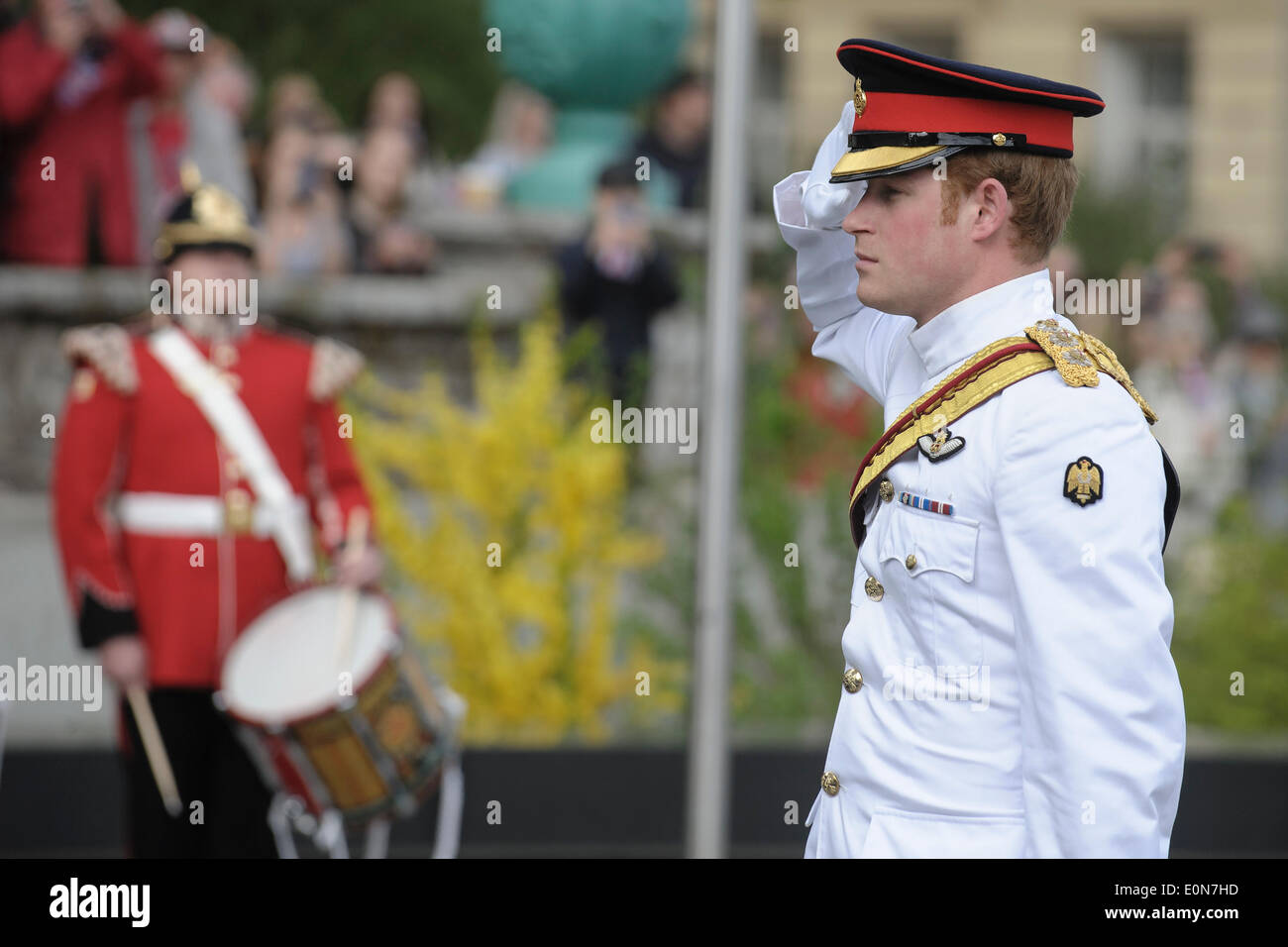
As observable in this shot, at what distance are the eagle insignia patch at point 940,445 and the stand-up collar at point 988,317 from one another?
0.40 ft

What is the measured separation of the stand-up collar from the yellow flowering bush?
4.24 metres

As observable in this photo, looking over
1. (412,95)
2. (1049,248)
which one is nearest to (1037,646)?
(1049,248)

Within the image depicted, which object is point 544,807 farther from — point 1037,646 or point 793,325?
point 1037,646

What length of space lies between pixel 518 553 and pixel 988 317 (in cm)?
444

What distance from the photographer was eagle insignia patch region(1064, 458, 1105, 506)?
2139 millimetres

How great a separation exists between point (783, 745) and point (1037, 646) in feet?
13.6

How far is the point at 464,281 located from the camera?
7.46 m

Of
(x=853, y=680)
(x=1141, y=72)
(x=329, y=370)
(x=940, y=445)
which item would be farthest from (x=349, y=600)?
(x=1141, y=72)

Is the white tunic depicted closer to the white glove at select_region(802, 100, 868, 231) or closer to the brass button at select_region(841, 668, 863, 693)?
the brass button at select_region(841, 668, 863, 693)

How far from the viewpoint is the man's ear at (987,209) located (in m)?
2.31

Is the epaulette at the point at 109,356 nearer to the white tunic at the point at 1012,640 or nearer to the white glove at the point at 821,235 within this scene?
the white glove at the point at 821,235

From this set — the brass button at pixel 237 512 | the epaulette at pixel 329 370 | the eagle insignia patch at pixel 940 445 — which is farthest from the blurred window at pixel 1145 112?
the eagle insignia patch at pixel 940 445

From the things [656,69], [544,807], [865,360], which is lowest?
[544,807]

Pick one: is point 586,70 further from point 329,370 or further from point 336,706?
point 336,706
